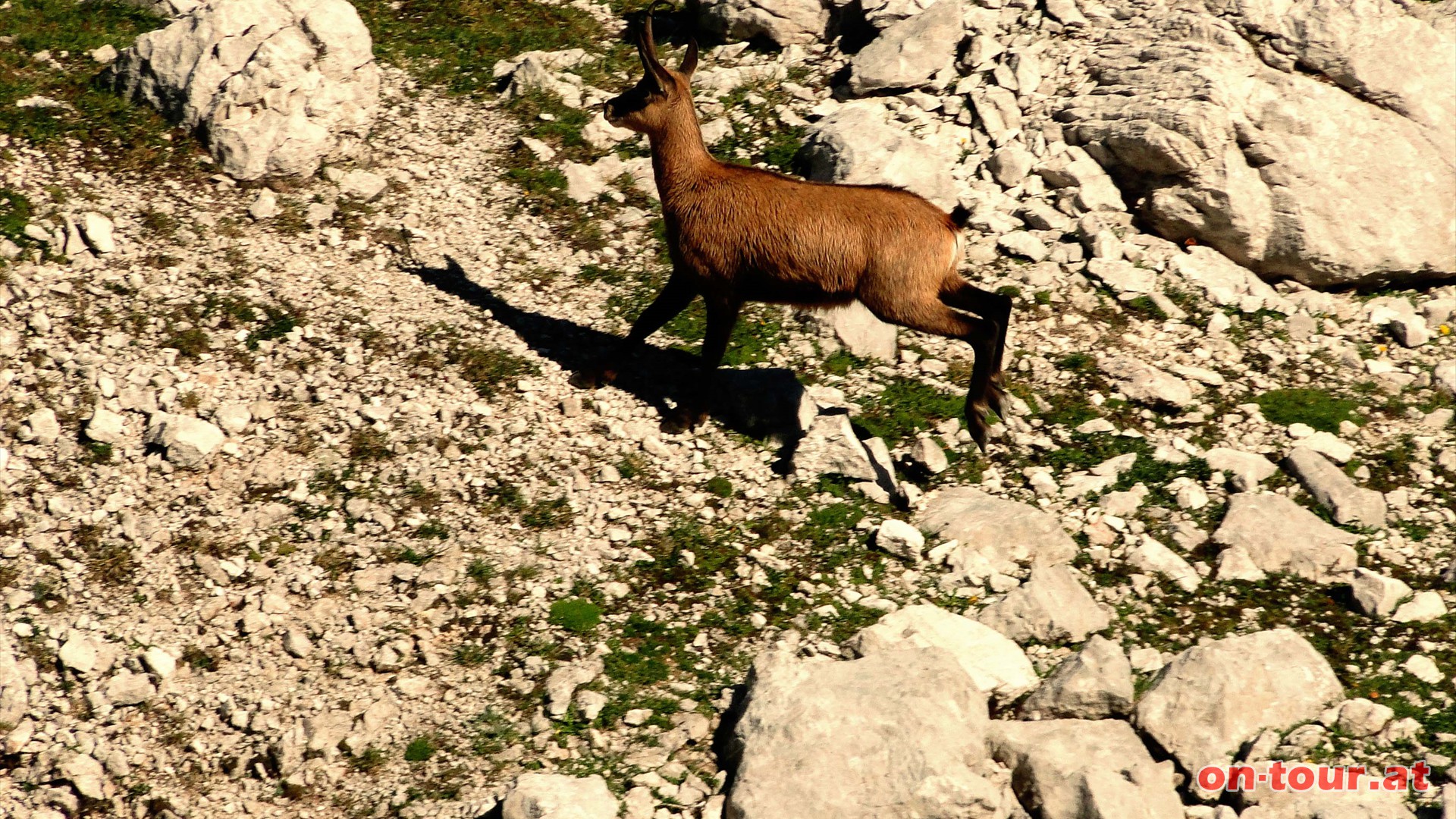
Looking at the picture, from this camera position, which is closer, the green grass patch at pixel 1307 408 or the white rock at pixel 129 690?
the white rock at pixel 129 690

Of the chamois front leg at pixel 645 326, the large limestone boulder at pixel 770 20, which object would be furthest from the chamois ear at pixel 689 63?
the large limestone boulder at pixel 770 20

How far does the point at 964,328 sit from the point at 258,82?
5.92 meters

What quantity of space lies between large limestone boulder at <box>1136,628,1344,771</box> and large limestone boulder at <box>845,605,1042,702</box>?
26 centimetres

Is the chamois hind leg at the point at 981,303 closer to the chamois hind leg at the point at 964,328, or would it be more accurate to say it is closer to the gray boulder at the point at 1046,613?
the chamois hind leg at the point at 964,328

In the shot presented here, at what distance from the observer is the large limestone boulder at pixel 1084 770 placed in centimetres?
589

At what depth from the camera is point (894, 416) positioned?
904 cm

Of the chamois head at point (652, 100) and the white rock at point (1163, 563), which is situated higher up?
the chamois head at point (652, 100)

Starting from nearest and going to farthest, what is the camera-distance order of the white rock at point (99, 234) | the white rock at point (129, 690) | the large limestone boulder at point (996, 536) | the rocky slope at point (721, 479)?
1. the rocky slope at point (721, 479)
2. the white rock at point (129, 690)
3. the large limestone boulder at point (996, 536)
4. the white rock at point (99, 234)

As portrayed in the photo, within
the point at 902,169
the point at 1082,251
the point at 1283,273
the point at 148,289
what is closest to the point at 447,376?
the point at 148,289

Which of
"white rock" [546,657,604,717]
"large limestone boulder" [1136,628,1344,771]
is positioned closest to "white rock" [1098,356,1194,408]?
"large limestone boulder" [1136,628,1344,771]

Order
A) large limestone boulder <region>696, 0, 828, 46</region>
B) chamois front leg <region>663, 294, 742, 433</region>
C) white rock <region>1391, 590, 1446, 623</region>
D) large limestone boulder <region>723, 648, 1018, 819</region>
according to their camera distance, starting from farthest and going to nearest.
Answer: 1. large limestone boulder <region>696, 0, 828, 46</region>
2. chamois front leg <region>663, 294, 742, 433</region>
3. white rock <region>1391, 590, 1446, 623</region>
4. large limestone boulder <region>723, 648, 1018, 819</region>

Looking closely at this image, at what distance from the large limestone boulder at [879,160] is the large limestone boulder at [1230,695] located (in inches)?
193

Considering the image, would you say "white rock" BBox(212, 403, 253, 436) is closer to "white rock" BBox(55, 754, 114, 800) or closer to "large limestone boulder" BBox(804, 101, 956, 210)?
"white rock" BBox(55, 754, 114, 800)

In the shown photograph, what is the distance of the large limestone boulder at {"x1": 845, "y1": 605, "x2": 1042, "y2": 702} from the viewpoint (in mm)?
6742
